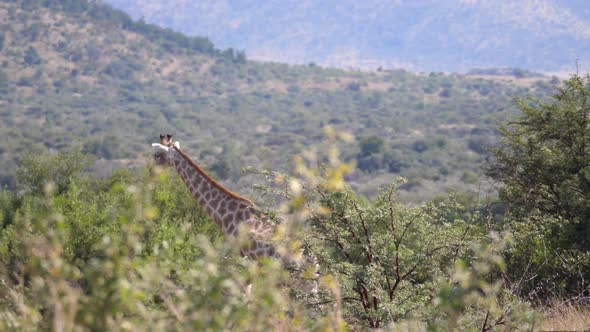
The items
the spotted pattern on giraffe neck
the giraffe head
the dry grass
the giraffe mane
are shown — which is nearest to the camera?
the dry grass

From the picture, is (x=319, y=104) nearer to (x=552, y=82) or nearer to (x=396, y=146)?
(x=552, y=82)

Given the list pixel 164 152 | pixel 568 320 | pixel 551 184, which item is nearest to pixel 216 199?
pixel 164 152

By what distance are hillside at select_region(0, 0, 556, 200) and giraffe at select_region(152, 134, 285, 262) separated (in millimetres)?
30330

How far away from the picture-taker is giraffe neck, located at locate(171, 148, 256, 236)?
7285mm

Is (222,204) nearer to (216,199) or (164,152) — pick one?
(216,199)

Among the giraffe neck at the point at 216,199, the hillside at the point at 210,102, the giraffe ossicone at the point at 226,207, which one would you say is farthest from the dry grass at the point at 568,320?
the hillside at the point at 210,102

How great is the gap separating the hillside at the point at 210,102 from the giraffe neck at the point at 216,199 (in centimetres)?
3039

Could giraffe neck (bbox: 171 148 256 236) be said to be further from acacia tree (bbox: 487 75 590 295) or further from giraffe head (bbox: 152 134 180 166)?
acacia tree (bbox: 487 75 590 295)

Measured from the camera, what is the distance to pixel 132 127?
75562mm

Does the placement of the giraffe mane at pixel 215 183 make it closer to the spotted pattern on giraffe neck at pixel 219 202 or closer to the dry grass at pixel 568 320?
the spotted pattern on giraffe neck at pixel 219 202

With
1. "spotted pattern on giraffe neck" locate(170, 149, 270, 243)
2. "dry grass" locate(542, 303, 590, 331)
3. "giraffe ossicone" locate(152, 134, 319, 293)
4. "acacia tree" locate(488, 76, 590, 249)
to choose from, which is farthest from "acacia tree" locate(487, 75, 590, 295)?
"spotted pattern on giraffe neck" locate(170, 149, 270, 243)

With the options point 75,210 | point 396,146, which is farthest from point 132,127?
point 75,210

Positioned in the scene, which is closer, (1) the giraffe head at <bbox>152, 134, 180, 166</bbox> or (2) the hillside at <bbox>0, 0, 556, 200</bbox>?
(1) the giraffe head at <bbox>152, 134, 180, 166</bbox>

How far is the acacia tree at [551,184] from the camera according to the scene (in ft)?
23.2
